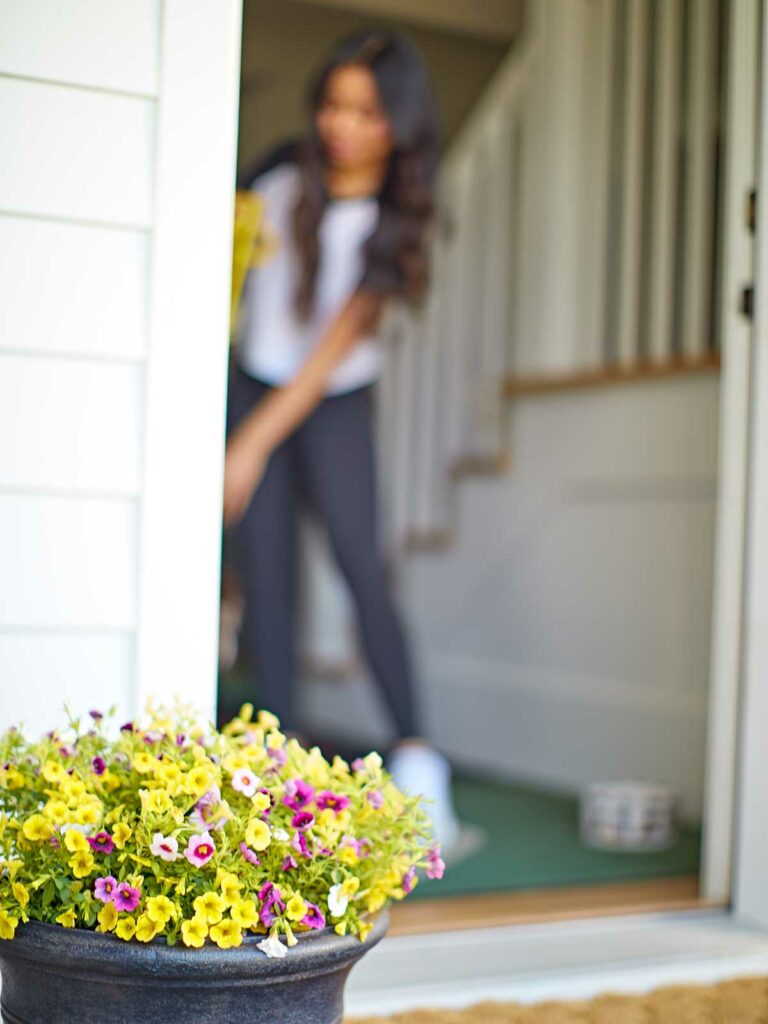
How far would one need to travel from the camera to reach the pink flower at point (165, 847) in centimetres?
130

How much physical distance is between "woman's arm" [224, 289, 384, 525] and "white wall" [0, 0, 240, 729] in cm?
119

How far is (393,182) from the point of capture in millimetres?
3152

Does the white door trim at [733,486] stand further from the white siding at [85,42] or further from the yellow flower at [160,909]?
Result: the yellow flower at [160,909]

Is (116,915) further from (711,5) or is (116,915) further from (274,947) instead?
(711,5)

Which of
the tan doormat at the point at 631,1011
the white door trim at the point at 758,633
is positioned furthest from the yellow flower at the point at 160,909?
the white door trim at the point at 758,633

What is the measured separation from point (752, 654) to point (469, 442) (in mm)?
1628

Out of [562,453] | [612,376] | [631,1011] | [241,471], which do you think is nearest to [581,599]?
[562,453]

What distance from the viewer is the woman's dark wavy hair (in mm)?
3057

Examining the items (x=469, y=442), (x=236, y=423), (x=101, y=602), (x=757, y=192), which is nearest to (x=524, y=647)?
(x=469, y=442)

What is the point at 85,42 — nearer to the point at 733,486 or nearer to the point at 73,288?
the point at 73,288

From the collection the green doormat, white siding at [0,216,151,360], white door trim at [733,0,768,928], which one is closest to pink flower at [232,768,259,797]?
white siding at [0,216,151,360]

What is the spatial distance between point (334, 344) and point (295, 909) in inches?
74.7

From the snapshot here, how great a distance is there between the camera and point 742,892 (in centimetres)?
245

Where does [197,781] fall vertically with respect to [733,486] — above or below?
below
